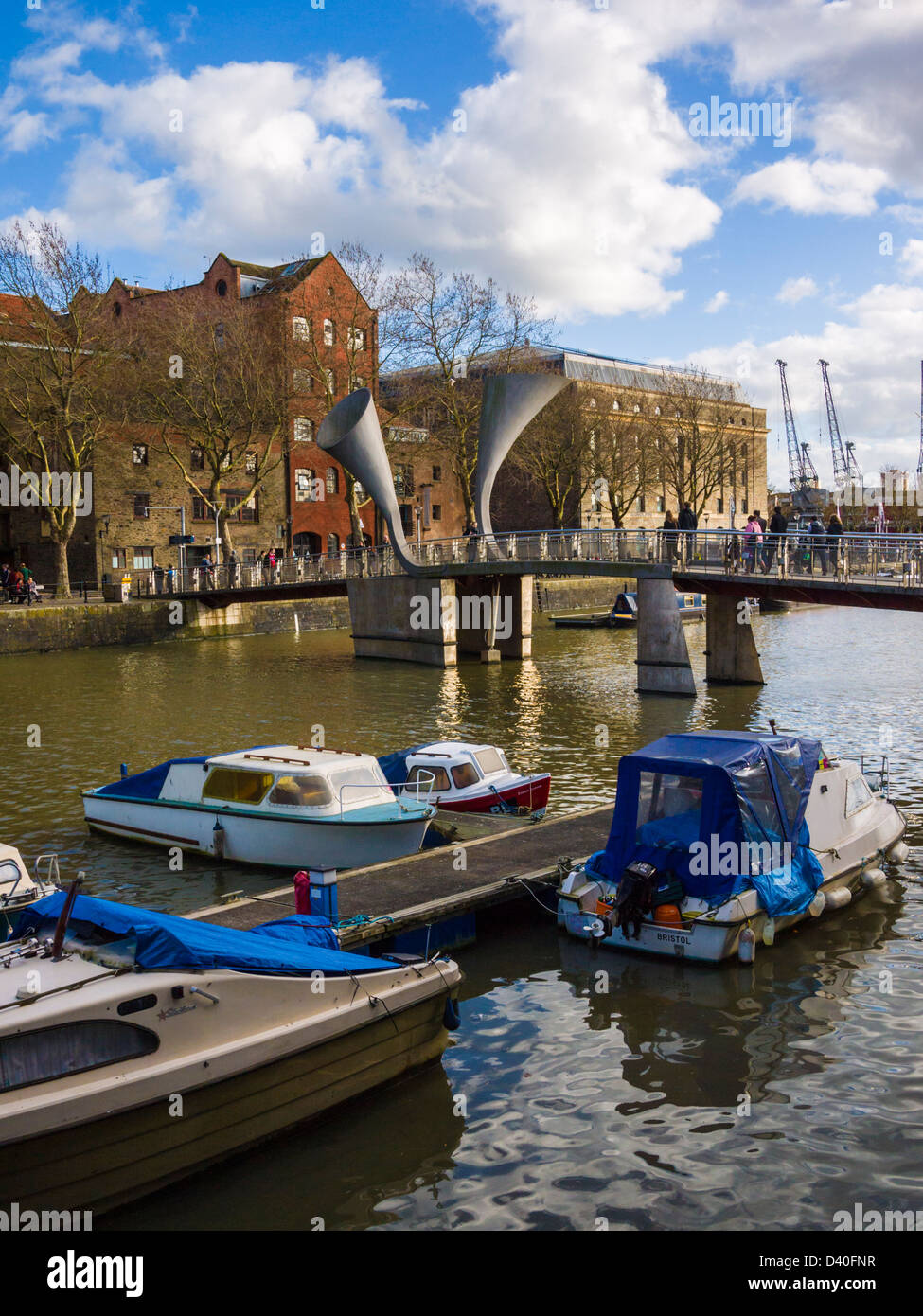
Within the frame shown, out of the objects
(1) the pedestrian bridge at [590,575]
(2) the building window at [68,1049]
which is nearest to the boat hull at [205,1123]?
(2) the building window at [68,1049]

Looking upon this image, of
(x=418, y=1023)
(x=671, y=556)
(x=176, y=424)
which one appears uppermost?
(x=176, y=424)

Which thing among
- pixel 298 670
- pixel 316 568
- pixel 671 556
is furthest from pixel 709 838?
pixel 316 568

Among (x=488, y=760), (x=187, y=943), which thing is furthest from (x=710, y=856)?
(x=488, y=760)

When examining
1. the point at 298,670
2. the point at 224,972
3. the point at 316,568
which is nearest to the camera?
the point at 224,972

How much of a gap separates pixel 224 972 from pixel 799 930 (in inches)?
324

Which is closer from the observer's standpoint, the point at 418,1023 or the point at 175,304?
the point at 418,1023

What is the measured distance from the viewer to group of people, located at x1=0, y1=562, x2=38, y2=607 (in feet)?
177

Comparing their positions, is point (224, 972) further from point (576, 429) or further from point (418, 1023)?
point (576, 429)

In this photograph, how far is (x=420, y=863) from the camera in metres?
16.3

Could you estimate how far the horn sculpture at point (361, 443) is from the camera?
4350cm

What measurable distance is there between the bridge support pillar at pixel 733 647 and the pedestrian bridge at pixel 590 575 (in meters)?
0.04

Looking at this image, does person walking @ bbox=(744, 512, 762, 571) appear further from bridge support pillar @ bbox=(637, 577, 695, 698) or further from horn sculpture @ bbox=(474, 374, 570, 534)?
horn sculpture @ bbox=(474, 374, 570, 534)
